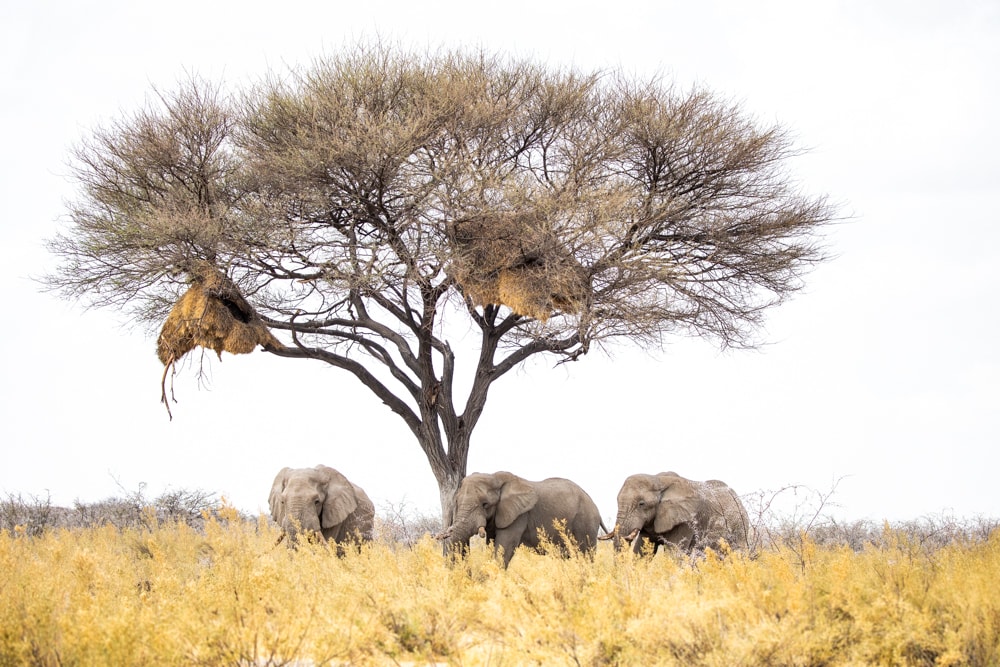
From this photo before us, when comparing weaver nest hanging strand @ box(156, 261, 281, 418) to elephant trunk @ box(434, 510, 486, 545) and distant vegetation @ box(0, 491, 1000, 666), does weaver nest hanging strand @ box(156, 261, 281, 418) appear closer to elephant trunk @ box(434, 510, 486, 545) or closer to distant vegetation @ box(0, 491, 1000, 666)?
elephant trunk @ box(434, 510, 486, 545)

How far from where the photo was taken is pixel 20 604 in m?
7.04

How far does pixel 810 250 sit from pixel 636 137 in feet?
13.6

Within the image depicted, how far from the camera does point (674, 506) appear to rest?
1241 cm

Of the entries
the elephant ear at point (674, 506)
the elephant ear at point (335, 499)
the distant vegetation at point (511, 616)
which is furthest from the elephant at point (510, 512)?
the distant vegetation at point (511, 616)

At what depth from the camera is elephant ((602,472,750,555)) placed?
12.3 meters

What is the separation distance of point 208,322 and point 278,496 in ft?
12.5

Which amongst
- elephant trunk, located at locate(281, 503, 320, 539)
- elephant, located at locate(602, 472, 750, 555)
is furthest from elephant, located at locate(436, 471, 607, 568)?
elephant trunk, located at locate(281, 503, 320, 539)

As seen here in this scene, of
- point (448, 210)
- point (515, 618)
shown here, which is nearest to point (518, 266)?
point (448, 210)

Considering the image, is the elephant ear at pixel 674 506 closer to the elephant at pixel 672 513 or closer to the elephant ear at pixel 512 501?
the elephant at pixel 672 513

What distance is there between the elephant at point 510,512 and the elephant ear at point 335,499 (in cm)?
155

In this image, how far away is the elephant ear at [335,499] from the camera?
13.6 m

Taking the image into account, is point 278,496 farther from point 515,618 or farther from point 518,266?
point 515,618

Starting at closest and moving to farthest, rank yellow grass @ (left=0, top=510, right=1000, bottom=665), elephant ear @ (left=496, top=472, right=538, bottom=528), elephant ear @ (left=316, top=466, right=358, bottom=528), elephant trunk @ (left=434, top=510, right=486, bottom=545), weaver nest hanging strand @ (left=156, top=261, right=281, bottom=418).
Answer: yellow grass @ (left=0, top=510, right=1000, bottom=665) → elephant trunk @ (left=434, top=510, right=486, bottom=545) → elephant ear @ (left=496, top=472, right=538, bottom=528) → elephant ear @ (left=316, top=466, right=358, bottom=528) → weaver nest hanging strand @ (left=156, top=261, right=281, bottom=418)

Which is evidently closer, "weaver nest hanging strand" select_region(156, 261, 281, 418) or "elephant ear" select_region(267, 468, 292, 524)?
"elephant ear" select_region(267, 468, 292, 524)
